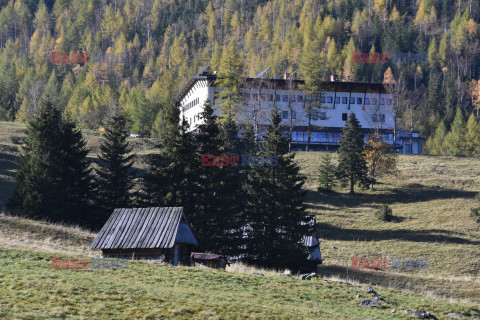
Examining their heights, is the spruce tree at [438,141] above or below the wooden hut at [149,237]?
above

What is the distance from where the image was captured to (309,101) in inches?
3671

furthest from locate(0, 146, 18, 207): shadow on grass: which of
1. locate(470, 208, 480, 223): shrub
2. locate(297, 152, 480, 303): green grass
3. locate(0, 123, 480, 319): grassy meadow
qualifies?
locate(470, 208, 480, 223): shrub

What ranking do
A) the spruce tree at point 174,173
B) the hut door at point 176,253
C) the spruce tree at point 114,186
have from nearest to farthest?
the hut door at point 176,253 < the spruce tree at point 174,173 < the spruce tree at point 114,186

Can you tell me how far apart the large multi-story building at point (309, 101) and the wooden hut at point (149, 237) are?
56.2 m


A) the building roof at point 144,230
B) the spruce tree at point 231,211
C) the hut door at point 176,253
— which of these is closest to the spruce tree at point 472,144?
the spruce tree at point 231,211

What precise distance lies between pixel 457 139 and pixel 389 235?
2472 inches

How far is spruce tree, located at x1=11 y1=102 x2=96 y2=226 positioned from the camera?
43.5 m

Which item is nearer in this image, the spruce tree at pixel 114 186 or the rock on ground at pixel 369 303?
the rock on ground at pixel 369 303

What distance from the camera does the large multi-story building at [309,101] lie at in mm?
91000

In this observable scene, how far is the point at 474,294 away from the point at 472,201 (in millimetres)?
29290

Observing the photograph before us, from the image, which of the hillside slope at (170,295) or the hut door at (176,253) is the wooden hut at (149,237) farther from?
the hillside slope at (170,295)

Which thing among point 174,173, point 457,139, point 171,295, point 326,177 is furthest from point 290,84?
point 171,295

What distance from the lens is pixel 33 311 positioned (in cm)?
1625

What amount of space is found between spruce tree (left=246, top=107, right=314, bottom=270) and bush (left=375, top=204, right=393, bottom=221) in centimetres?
1911
